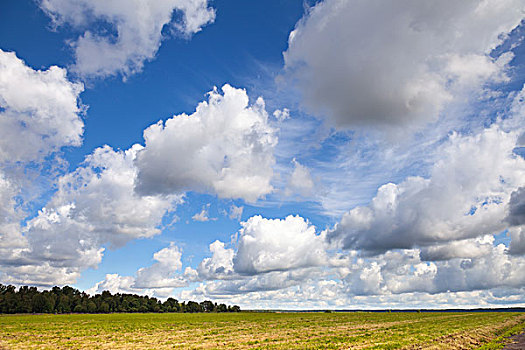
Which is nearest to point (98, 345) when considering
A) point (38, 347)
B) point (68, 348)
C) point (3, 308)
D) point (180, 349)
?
point (68, 348)

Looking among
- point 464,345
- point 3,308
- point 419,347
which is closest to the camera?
point 419,347

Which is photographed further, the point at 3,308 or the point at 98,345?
the point at 3,308

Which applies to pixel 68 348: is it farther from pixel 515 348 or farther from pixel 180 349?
pixel 515 348

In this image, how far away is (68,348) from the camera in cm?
4203

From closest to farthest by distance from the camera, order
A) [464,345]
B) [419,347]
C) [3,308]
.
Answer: [419,347] → [464,345] → [3,308]

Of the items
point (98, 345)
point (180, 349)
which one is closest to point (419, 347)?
point (180, 349)

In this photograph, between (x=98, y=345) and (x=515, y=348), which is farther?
(x=98, y=345)

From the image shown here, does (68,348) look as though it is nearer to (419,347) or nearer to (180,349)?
(180,349)

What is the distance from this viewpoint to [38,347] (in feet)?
139

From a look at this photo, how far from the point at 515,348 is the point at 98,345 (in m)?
47.2

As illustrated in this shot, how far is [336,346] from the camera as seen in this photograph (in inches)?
1601

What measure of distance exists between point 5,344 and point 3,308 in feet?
608

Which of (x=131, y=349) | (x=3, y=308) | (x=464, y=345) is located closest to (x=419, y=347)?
(x=464, y=345)

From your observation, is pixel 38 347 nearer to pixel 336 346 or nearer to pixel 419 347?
pixel 336 346
